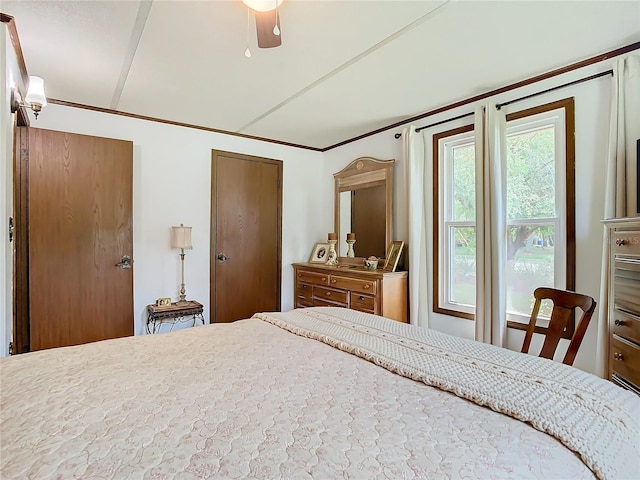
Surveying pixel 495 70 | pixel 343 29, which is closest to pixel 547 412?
pixel 343 29

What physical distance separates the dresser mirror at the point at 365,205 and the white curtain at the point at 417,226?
359 mm

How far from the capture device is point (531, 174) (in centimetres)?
265

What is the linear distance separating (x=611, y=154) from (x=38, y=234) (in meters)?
4.23

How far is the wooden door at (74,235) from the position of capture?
283 cm

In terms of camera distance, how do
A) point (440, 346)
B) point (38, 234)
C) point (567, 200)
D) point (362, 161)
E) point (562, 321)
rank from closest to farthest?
1. point (440, 346)
2. point (562, 321)
3. point (567, 200)
4. point (38, 234)
5. point (362, 161)

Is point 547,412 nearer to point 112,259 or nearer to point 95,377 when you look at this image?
point 95,377

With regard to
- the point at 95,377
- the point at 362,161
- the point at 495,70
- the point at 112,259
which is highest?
the point at 495,70

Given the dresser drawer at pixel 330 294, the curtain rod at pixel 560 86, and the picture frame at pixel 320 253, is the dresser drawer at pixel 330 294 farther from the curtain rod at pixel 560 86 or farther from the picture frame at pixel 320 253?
the curtain rod at pixel 560 86

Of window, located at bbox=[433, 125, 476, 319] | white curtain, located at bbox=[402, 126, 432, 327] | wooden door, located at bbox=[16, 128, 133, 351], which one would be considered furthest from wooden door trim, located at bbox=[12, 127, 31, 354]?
window, located at bbox=[433, 125, 476, 319]

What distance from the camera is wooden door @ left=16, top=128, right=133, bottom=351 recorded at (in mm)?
2828

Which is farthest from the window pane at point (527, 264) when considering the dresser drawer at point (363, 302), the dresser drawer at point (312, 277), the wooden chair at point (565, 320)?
the dresser drawer at point (312, 277)

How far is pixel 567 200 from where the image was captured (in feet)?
7.90

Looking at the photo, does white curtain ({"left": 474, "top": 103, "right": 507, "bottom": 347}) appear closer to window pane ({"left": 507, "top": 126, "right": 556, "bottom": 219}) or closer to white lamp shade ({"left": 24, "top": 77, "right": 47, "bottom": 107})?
window pane ({"left": 507, "top": 126, "right": 556, "bottom": 219})

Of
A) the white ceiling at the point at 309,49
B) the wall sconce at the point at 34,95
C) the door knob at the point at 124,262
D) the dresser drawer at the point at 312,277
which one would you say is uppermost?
the white ceiling at the point at 309,49
